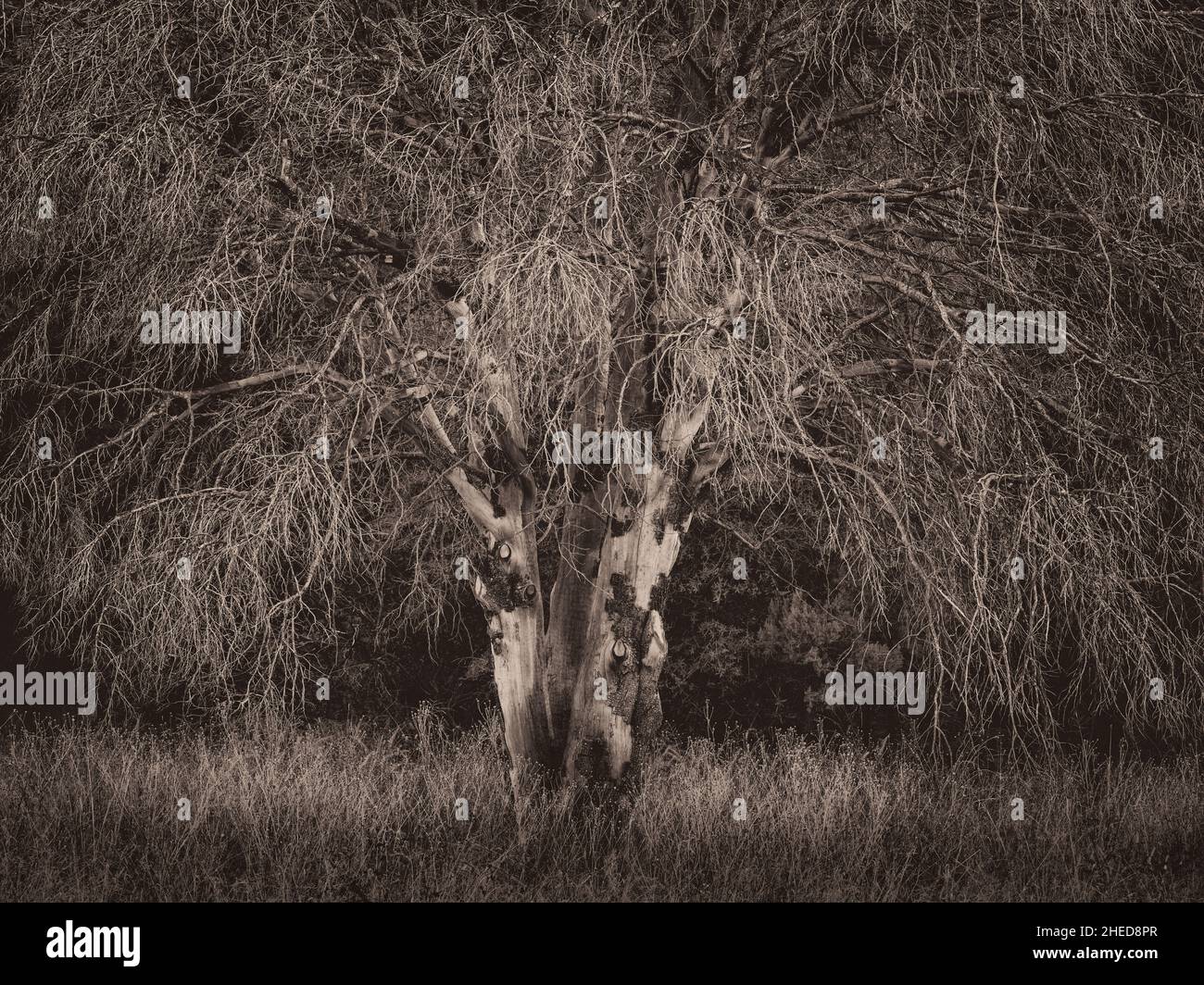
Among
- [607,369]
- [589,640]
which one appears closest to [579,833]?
[589,640]

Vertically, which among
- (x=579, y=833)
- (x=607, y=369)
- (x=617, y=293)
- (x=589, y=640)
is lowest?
(x=579, y=833)

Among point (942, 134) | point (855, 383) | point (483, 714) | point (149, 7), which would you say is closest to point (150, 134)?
point (149, 7)

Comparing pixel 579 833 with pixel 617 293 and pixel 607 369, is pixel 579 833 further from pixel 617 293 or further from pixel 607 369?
pixel 617 293

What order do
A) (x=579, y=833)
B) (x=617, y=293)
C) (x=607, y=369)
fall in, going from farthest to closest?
(x=579, y=833) → (x=617, y=293) → (x=607, y=369)

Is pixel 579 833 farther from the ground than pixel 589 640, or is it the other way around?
pixel 589 640

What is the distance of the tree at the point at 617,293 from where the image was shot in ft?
20.2

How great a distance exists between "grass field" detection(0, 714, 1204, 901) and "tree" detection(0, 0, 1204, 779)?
52 cm

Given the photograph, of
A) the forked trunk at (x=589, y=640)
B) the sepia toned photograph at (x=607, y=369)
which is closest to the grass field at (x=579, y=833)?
the sepia toned photograph at (x=607, y=369)

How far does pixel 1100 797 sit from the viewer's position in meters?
8.45

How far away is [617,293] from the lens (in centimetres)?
688

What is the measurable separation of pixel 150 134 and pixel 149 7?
2.04 ft

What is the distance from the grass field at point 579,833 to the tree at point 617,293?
20.6 inches

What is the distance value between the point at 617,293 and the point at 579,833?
2600 mm

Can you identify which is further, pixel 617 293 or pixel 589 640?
pixel 589 640
